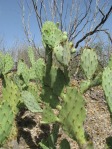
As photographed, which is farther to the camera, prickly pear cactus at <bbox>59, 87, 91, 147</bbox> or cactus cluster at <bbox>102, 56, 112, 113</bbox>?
prickly pear cactus at <bbox>59, 87, 91, 147</bbox>

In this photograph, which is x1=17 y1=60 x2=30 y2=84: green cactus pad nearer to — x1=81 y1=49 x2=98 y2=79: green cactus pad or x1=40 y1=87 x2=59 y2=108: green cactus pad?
x1=40 y1=87 x2=59 y2=108: green cactus pad

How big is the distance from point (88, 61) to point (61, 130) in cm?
153

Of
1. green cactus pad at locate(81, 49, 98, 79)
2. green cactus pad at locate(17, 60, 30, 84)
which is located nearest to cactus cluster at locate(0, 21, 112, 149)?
green cactus pad at locate(81, 49, 98, 79)

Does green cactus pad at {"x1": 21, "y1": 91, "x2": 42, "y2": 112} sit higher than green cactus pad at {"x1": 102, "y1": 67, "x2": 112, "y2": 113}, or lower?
higher

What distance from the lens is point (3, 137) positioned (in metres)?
2.97

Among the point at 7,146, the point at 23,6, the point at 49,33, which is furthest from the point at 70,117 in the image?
the point at 23,6

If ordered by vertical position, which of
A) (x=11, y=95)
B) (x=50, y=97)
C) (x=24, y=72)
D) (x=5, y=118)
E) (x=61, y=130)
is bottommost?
(x=5, y=118)

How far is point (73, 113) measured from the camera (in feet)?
9.93

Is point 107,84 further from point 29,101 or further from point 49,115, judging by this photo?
point 29,101

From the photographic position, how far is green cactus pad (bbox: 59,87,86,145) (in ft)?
9.80

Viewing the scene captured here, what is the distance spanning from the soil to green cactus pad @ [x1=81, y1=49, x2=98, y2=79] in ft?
3.41

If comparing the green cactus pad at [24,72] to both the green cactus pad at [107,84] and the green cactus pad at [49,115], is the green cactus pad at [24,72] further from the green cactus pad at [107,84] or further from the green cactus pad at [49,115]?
the green cactus pad at [107,84]

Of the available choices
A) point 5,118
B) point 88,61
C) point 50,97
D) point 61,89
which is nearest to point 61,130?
point 50,97

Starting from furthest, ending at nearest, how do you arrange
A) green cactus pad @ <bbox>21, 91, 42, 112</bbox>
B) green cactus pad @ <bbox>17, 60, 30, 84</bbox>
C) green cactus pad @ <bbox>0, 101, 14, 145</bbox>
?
green cactus pad @ <bbox>17, 60, 30, 84</bbox>, green cactus pad @ <bbox>21, 91, 42, 112</bbox>, green cactus pad @ <bbox>0, 101, 14, 145</bbox>
